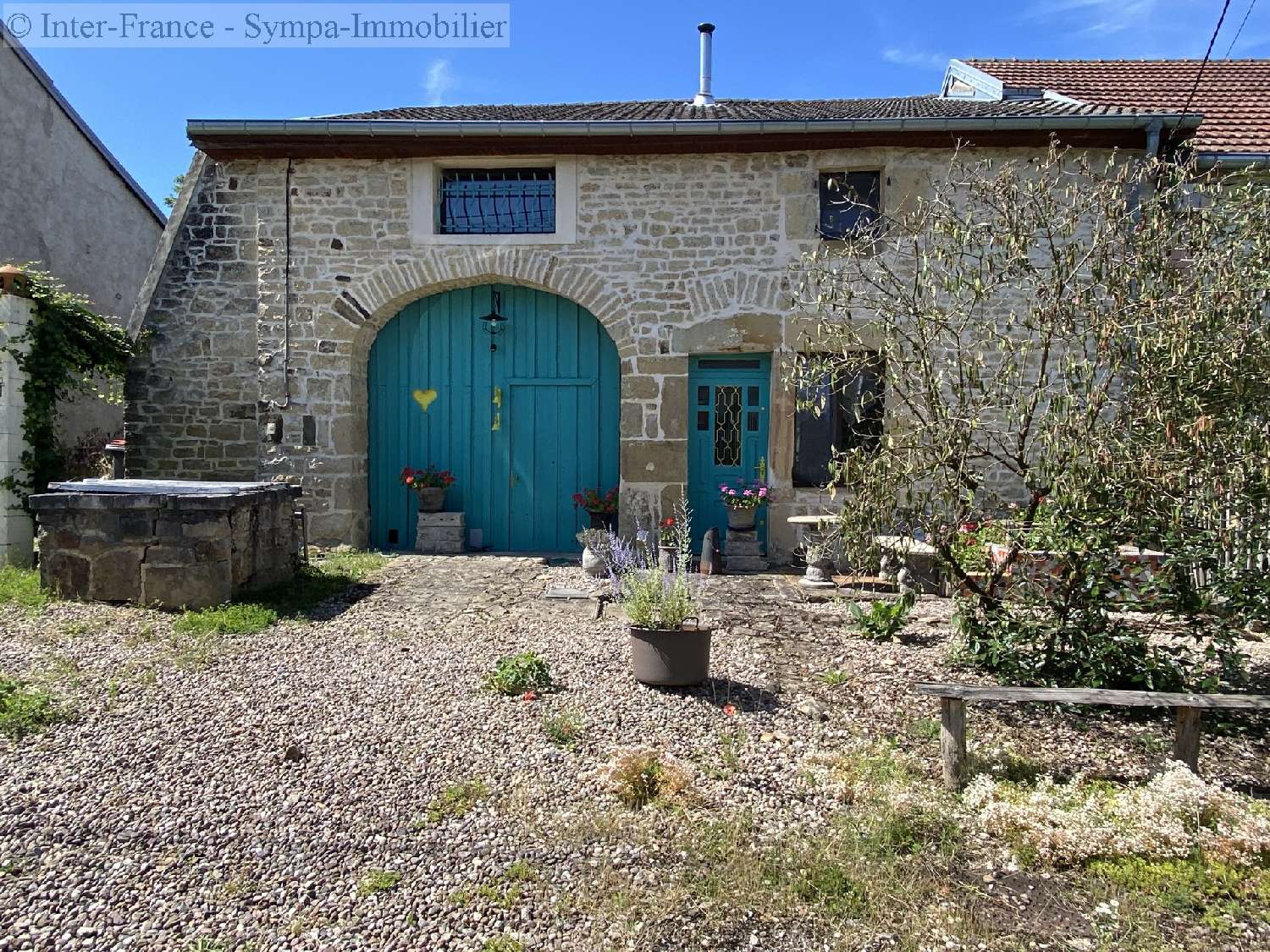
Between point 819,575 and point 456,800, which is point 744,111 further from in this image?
point 456,800

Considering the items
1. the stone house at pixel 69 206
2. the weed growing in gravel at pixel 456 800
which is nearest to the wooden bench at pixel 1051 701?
the weed growing in gravel at pixel 456 800

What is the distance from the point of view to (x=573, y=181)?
302 inches

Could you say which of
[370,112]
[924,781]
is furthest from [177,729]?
[370,112]

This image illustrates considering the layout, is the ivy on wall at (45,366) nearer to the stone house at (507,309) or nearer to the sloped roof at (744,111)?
the stone house at (507,309)

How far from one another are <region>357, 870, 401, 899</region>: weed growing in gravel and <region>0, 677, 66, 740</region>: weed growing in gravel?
1.96m

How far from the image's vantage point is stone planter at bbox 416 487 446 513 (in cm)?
787

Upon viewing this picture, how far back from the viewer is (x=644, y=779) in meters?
2.85

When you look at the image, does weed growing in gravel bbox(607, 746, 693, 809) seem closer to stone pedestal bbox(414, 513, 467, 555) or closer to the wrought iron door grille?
the wrought iron door grille

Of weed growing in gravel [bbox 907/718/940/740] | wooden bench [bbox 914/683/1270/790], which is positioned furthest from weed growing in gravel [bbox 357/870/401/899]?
weed growing in gravel [bbox 907/718/940/740]

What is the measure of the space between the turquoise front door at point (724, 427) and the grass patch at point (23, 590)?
520cm

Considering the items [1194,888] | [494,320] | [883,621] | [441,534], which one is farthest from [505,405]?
[1194,888]

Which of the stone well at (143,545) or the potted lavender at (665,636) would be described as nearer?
the potted lavender at (665,636)

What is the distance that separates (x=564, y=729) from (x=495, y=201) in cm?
601

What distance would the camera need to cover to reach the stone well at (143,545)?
5184 millimetres
